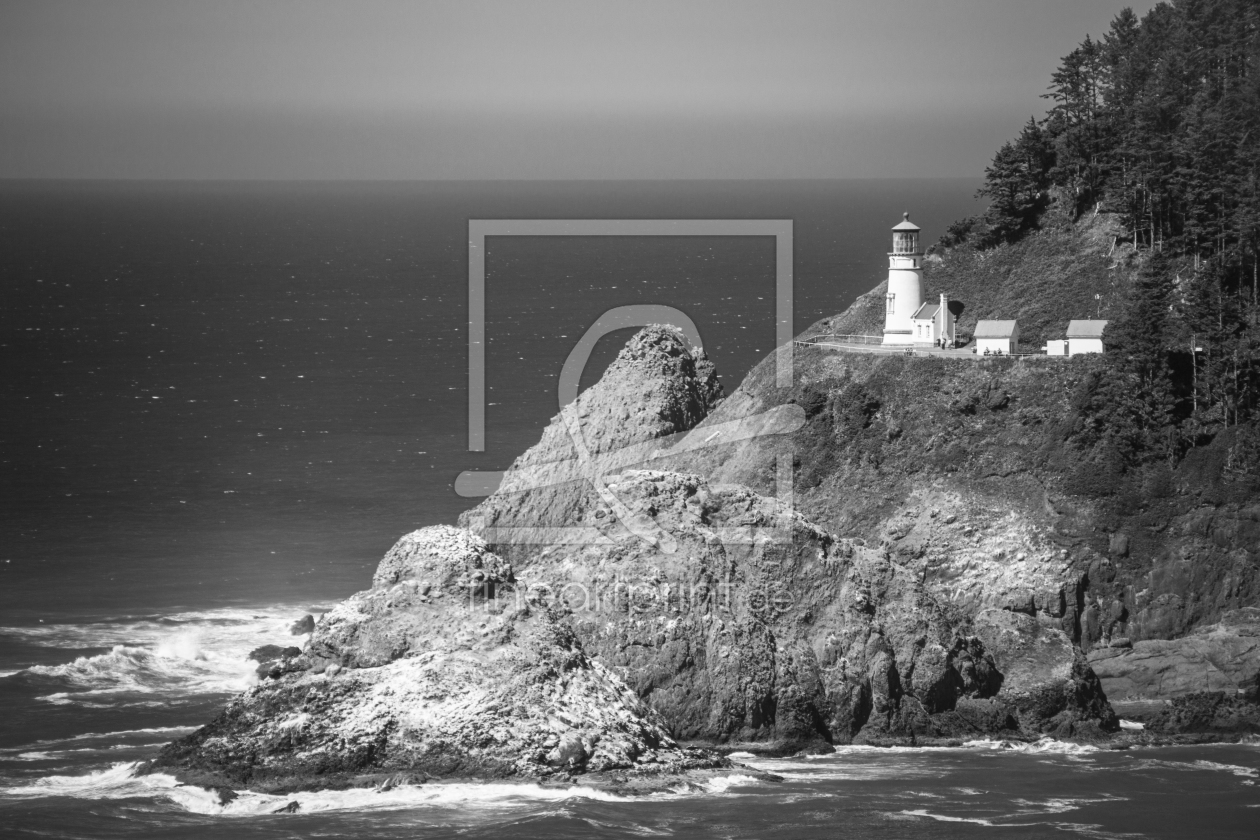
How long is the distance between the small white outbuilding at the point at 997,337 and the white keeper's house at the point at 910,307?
2.98m

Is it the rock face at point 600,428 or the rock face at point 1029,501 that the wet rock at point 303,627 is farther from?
the rock face at point 1029,501

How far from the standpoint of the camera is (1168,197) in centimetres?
9794

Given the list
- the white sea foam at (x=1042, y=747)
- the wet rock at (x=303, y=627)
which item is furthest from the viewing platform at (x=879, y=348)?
the wet rock at (x=303, y=627)

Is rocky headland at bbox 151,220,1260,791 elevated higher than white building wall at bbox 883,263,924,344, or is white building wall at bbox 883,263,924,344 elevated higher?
white building wall at bbox 883,263,924,344

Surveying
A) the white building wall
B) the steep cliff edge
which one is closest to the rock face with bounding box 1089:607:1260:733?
the steep cliff edge

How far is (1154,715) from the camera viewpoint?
6681cm

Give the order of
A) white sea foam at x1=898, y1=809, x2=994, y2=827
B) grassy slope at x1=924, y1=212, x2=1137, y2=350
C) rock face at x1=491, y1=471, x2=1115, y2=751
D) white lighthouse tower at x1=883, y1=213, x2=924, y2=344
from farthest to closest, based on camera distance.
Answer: white lighthouse tower at x1=883, y1=213, x2=924, y2=344 < grassy slope at x1=924, y1=212, x2=1137, y2=350 < rock face at x1=491, y1=471, x2=1115, y2=751 < white sea foam at x1=898, y1=809, x2=994, y2=827

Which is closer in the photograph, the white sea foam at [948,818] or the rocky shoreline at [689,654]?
the rocky shoreline at [689,654]

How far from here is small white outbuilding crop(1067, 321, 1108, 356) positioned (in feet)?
294

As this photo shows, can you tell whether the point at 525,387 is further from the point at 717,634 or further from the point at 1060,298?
the point at 717,634

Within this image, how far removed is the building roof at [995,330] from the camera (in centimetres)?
9175

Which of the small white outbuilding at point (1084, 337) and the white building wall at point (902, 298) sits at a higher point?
the white building wall at point (902, 298)

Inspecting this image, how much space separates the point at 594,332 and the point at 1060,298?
7966 cm

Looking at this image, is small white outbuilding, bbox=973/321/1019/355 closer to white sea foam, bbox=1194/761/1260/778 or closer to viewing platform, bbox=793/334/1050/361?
viewing platform, bbox=793/334/1050/361
